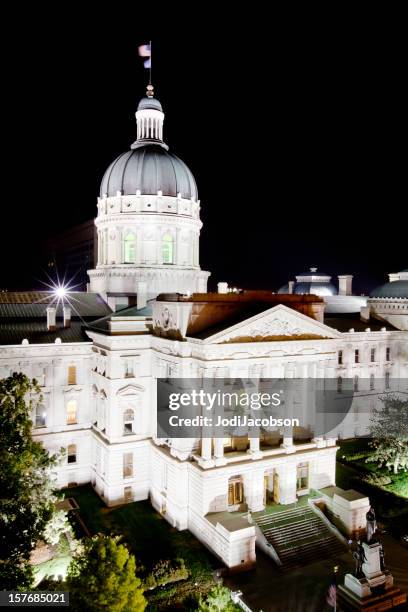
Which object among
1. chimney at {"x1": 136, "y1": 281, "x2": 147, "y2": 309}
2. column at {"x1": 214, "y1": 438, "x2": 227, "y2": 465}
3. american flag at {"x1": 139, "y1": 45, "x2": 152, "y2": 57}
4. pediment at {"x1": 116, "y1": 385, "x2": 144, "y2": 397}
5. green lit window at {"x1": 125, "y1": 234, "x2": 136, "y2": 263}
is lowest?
column at {"x1": 214, "y1": 438, "x2": 227, "y2": 465}

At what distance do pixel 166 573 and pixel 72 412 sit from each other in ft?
56.7

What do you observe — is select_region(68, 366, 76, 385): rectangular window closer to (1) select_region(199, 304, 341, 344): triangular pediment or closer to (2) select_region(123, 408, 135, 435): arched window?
(2) select_region(123, 408, 135, 435): arched window

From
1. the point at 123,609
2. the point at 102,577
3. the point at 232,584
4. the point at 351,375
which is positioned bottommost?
the point at 232,584

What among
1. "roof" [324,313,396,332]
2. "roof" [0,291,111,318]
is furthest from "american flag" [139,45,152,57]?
"roof" [324,313,396,332]

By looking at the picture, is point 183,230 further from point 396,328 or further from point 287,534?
point 287,534

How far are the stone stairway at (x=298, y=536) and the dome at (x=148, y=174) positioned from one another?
34.4 m

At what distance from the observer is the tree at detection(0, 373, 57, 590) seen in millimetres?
24156

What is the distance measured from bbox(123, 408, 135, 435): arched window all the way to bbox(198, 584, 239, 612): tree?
15133 mm

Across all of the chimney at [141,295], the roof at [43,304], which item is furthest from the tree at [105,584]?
the roof at [43,304]

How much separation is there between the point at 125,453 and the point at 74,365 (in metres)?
9.01

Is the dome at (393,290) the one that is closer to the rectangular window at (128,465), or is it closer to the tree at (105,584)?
the rectangular window at (128,465)

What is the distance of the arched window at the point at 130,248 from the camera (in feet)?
173

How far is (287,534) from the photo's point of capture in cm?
3462

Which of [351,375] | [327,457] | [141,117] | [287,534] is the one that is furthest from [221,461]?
[141,117]
